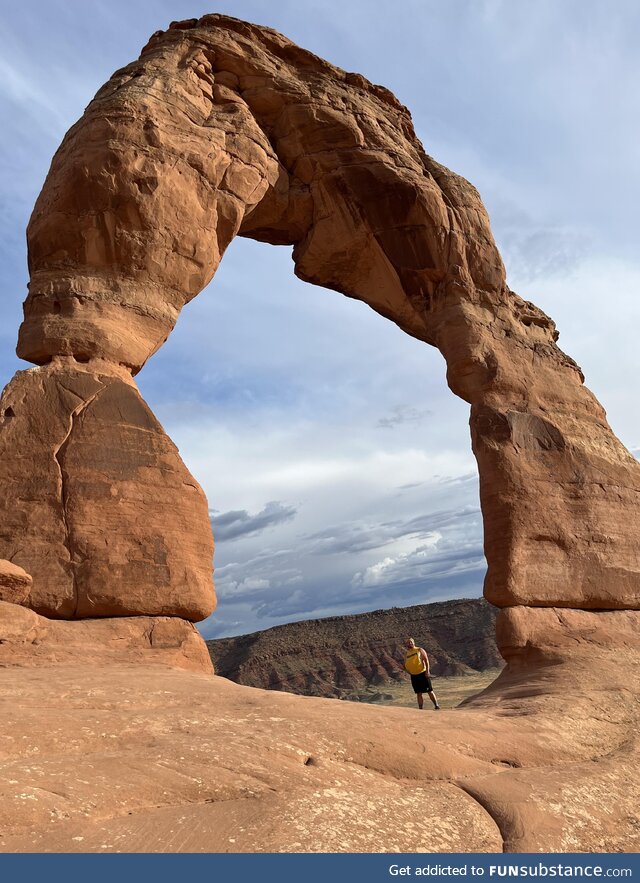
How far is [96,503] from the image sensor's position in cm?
775

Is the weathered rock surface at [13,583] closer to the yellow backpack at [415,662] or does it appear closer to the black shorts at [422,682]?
the yellow backpack at [415,662]

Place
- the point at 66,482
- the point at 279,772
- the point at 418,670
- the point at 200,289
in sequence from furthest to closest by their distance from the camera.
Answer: the point at 418,670
the point at 200,289
the point at 66,482
the point at 279,772

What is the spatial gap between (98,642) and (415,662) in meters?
5.30

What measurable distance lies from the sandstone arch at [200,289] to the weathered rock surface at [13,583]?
259 millimetres

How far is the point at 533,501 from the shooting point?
36.0 ft

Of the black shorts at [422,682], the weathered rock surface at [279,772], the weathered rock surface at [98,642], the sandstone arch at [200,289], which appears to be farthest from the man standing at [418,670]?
the weathered rock surface at [98,642]

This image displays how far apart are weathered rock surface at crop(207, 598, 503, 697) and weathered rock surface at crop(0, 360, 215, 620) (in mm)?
34062

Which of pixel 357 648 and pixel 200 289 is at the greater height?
pixel 200 289

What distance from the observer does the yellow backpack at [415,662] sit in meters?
11.0

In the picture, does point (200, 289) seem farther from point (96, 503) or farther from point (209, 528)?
point (96, 503)

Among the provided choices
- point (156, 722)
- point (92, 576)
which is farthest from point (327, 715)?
point (92, 576)

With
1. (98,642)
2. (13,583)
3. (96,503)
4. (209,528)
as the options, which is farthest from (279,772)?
(209,528)

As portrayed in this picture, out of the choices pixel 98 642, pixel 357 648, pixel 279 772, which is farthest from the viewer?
pixel 357 648

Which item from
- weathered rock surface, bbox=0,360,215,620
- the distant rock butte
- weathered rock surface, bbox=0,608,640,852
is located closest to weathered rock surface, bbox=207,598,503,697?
the distant rock butte
